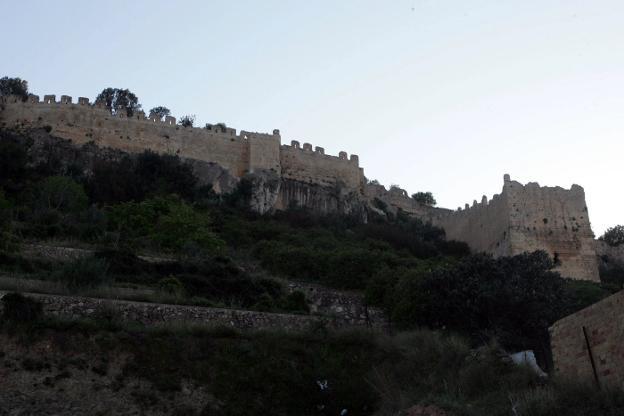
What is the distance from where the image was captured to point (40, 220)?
91.0ft

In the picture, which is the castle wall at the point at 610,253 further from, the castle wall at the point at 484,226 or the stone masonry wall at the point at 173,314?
the stone masonry wall at the point at 173,314

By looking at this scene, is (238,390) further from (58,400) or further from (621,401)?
(621,401)

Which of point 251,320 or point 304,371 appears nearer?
point 304,371

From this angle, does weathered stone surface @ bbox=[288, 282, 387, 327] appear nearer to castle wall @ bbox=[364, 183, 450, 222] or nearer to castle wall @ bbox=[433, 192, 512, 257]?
→ castle wall @ bbox=[433, 192, 512, 257]

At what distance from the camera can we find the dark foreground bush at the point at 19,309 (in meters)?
15.7

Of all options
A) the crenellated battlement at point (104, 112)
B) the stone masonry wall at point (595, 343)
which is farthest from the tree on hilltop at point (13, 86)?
the stone masonry wall at point (595, 343)

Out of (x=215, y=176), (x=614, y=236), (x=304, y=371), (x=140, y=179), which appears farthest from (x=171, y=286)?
(x=614, y=236)

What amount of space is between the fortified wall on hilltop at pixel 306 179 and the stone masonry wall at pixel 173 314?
65.6 ft


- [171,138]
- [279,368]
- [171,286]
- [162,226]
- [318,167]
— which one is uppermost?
[171,138]

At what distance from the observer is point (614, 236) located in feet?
Result: 158

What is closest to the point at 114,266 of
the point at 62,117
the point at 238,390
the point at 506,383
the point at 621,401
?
the point at 238,390

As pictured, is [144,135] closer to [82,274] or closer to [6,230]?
[6,230]

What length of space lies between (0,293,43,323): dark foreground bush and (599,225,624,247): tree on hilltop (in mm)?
37095

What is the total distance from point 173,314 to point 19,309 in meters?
3.78
